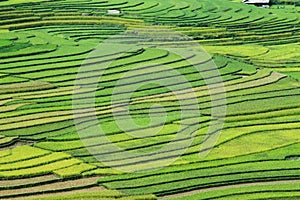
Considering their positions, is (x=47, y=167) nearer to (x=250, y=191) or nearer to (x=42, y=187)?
(x=42, y=187)

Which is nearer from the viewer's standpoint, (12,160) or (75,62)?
(12,160)

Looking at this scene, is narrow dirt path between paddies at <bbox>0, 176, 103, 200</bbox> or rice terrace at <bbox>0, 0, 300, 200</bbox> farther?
rice terrace at <bbox>0, 0, 300, 200</bbox>

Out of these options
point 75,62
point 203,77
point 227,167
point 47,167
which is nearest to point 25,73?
point 75,62

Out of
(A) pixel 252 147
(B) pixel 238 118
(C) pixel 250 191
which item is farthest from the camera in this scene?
(B) pixel 238 118

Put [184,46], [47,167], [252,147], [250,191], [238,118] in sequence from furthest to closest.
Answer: [184,46], [238,118], [252,147], [47,167], [250,191]

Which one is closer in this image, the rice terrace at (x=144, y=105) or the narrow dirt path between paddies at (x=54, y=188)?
the narrow dirt path between paddies at (x=54, y=188)

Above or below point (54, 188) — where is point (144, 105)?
above

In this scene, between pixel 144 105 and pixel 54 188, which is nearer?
pixel 54 188
